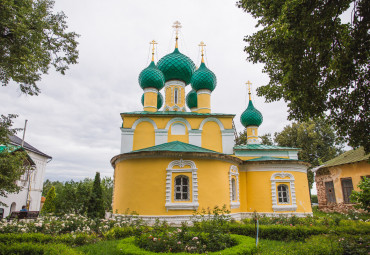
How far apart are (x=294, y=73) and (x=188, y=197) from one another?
6.56 metres

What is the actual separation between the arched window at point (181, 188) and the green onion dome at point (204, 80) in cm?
735

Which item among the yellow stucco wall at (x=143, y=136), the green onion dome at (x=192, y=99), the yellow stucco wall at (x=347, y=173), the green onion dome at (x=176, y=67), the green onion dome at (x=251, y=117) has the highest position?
the green onion dome at (x=176, y=67)

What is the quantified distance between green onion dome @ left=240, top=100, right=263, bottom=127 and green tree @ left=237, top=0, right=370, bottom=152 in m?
10.5

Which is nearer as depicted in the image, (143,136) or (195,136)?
(143,136)

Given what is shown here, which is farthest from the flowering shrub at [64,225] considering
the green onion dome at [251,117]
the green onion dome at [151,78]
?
the green onion dome at [251,117]

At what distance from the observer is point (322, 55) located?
18.2 ft

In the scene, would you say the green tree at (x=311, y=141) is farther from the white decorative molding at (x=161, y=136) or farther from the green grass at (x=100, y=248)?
the green grass at (x=100, y=248)

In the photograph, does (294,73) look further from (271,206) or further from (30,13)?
(271,206)

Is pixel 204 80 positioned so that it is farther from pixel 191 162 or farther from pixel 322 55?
pixel 322 55

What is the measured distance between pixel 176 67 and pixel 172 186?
9.10 m

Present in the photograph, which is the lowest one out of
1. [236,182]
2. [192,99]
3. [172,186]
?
[172,186]

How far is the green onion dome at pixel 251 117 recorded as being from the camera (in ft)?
58.4

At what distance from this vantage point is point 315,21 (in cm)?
477

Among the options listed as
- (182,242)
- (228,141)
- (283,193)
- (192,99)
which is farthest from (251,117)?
(182,242)
